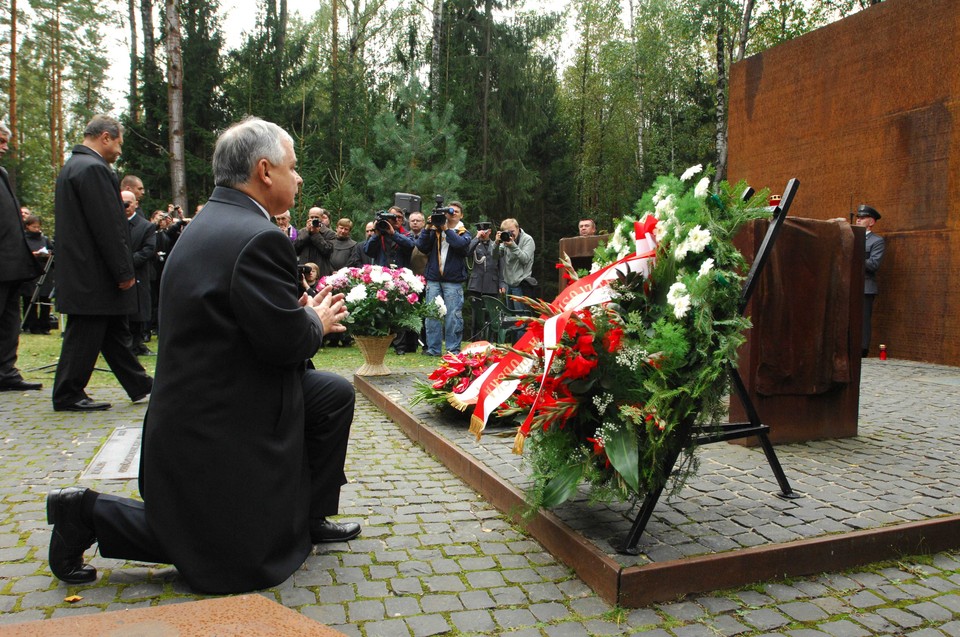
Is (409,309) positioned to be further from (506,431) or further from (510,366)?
(510,366)

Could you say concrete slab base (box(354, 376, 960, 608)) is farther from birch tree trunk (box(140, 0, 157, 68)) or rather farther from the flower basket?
birch tree trunk (box(140, 0, 157, 68))

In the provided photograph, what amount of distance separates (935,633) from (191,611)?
253 cm

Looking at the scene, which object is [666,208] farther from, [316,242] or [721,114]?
[721,114]

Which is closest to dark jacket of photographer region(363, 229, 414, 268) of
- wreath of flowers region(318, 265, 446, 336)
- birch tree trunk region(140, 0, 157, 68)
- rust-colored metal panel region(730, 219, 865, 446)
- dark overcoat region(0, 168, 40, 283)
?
wreath of flowers region(318, 265, 446, 336)

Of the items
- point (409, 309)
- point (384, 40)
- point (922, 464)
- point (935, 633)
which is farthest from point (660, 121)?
point (935, 633)

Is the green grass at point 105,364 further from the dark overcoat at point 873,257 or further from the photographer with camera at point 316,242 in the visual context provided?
the dark overcoat at point 873,257

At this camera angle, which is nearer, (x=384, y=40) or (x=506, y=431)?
(x=506, y=431)

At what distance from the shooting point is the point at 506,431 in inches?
189

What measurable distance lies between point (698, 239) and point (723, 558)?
1286 mm

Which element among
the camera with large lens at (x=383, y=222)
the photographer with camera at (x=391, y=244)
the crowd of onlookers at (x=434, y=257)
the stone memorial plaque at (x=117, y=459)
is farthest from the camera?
the photographer with camera at (x=391, y=244)

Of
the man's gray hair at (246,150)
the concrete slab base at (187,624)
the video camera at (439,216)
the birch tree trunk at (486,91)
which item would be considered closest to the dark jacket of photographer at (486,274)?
the video camera at (439,216)

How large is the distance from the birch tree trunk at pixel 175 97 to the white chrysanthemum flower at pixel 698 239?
14819 millimetres

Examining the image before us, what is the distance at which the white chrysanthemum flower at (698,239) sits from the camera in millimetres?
2877

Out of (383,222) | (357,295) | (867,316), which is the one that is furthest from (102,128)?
(867,316)
